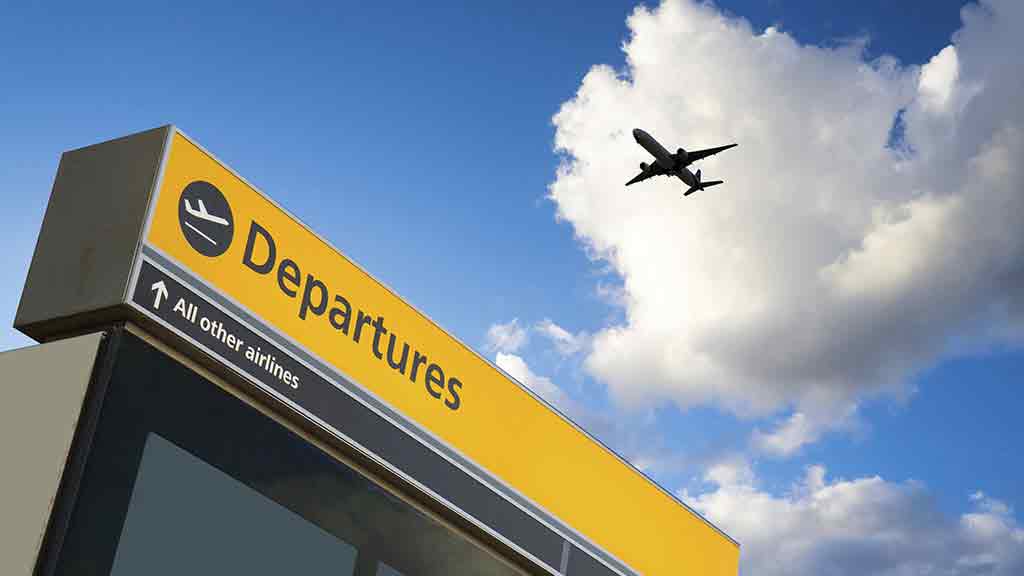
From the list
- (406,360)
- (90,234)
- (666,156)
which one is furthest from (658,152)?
(90,234)

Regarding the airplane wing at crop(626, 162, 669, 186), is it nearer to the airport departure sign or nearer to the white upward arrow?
the airport departure sign

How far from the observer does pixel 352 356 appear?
52.2ft

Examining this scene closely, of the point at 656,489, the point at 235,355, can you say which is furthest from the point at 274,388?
the point at 656,489

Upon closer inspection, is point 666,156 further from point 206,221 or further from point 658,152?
point 206,221

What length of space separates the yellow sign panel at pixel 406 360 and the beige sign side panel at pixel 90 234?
26 cm

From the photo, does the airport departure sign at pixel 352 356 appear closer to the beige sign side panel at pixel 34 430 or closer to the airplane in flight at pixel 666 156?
the beige sign side panel at pixel 34 430

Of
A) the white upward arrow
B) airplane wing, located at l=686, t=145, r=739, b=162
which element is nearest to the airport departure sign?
the white upward arrow

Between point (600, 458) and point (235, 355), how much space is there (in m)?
8.34

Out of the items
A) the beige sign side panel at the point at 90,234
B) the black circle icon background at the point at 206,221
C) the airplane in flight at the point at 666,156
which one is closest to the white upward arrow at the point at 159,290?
the beige sign side panel at the point at 90,234

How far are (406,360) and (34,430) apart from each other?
5.61 meters

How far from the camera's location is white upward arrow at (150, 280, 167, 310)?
43.3ft

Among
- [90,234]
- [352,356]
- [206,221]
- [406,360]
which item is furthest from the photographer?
[406,360]

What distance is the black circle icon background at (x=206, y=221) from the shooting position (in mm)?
13820

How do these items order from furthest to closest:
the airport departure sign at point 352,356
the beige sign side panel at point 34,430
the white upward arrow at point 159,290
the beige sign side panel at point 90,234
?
the airport departure sign at point 352,356, the white upward arrow at point 159,290, the beige sign side panel at point 90,234, the beige sign side panel at point 34,430
